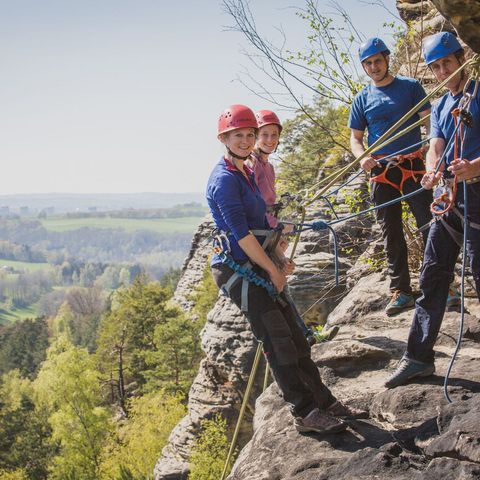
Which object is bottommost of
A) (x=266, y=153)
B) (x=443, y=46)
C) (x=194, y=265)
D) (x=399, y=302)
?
(x=194, y=265)

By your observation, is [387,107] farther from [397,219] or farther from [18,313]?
[18,313]

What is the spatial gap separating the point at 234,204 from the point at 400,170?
253cm

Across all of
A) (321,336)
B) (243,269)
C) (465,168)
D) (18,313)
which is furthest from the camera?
(18,313)

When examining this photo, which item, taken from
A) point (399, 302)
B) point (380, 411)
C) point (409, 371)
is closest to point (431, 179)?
point (409, 371)

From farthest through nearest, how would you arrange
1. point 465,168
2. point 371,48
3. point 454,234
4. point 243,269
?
point 371,48, point 243,269, point 454,234, point 465,168

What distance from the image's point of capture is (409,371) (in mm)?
4781

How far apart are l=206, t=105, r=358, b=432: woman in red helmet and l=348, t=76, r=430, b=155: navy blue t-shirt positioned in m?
2.02

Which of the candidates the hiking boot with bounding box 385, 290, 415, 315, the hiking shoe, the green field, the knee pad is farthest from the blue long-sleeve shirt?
the green field

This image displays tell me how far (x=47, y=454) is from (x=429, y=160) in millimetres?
35935

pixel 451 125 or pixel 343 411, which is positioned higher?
pixel 451 125

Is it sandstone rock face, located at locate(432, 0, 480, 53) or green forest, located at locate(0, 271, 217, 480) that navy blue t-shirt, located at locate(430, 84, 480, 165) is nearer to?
sandstone rock face, located at locate(432, 0, 480, 53)

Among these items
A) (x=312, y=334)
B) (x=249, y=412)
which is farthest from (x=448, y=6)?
(x=249, y=412)

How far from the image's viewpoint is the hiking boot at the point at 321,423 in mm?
4312

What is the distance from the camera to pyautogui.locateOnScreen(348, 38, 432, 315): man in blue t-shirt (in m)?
5.84
